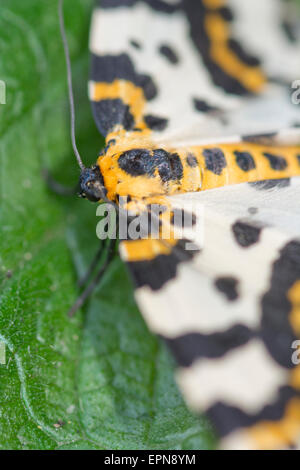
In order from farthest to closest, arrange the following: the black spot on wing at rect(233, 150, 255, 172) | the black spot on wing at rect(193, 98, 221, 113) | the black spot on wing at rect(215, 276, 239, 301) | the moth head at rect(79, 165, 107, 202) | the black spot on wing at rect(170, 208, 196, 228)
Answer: the black spot on wing at rect(193, 98, 221, 113), the black spot on wing at rect(233, 150, 255, 172), the moth head at rect(79, 165, 107, 202), the black spot on wing at rect(170, 208, 196, 228), the black spot on wing at rect(215, 276, 239, 301)

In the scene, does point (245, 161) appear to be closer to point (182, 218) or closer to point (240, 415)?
point (182, 218)

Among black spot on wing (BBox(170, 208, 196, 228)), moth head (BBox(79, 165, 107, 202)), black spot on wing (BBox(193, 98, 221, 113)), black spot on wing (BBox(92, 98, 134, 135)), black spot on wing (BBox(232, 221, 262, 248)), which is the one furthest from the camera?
black spot on wing (BBox(193, 98, 221, 113))

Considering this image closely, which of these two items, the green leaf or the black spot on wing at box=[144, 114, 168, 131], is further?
the black spot on wing at box=[144, 114, 168, 131]

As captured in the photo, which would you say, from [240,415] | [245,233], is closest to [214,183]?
[245,233]

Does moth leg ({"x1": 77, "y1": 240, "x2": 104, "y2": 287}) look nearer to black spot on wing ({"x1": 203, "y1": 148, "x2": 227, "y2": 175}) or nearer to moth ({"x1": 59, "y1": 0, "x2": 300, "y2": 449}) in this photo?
moth ({"x1": 59, "y1": 0, "x2": 300, "y2": 449})

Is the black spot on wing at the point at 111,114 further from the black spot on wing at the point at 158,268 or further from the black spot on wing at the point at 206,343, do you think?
the black spot on wing at the point at 206,343

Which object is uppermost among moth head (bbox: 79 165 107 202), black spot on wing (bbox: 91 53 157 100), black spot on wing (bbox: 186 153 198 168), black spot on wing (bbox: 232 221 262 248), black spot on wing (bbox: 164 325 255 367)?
black spot on wing (bbox: 91 53 157 100)

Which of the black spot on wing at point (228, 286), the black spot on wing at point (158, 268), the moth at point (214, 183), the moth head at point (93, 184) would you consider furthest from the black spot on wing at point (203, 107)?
the black spot on wing at point (228, 286)

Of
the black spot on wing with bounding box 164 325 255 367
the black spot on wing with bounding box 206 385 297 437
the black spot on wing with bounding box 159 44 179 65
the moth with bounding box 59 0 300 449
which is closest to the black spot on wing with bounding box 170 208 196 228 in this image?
the moth with bounding box 59 0 300 449

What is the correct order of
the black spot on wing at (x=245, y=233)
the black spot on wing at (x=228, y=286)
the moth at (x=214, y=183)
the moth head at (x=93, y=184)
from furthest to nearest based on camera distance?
the moth head at (x=93, y=184) < the black spot on wing at (x=245, y=233) < the black spot on wing at (x=228, y=286) < the moth at (x=214, y=183)
